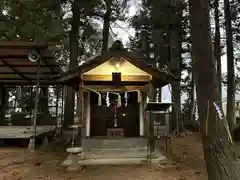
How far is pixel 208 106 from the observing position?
3.35 meters

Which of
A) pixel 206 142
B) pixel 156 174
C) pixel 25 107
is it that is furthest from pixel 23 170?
pixel 25 107

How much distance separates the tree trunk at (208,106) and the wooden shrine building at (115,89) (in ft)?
10.9

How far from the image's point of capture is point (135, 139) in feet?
22.9

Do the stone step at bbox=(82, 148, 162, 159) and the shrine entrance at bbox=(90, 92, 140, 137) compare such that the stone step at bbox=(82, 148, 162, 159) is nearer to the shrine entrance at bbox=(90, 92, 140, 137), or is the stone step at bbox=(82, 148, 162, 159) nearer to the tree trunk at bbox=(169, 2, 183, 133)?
the shrine entrance at bbox=(90, 92, 140, 137)

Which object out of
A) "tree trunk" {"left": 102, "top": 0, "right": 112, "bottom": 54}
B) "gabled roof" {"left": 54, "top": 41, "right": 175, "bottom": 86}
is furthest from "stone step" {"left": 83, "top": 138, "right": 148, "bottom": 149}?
"tree trunk" {"left": 102, "top": 0, "right": 112, "bottom": 54}

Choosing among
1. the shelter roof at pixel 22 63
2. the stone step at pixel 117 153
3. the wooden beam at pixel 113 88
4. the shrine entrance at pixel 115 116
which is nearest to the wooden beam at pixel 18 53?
the shelter roof at pixel 22 63

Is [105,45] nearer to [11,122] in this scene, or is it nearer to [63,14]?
[63,14]

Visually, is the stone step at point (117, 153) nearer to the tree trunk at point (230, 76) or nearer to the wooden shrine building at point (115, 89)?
the wooden shrine building at point (115, 89)

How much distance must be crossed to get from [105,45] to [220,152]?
1154 centimetres

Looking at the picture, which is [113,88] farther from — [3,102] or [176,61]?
[3,102]

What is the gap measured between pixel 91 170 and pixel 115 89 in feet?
10.8

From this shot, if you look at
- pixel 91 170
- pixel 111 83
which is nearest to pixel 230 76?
pixel 111 83

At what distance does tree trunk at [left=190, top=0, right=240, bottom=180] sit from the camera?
3229 mm

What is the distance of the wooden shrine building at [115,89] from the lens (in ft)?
22.5
